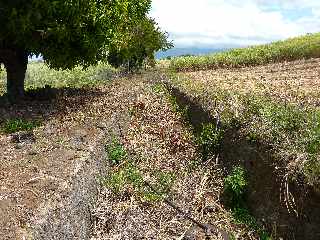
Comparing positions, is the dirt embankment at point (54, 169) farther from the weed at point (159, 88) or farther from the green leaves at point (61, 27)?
the weed at point (159, 88)

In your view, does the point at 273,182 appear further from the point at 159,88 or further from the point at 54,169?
the point at 159,88

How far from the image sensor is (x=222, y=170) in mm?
16625

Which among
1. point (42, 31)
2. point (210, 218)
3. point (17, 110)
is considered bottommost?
point (210, 218)

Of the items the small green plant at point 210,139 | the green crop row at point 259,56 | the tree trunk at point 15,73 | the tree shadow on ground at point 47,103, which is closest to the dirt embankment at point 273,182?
the small green plant at point 210,139

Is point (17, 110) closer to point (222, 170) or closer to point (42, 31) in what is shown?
point (42, 31)

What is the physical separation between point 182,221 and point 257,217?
2028mm

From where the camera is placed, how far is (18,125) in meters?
17.1

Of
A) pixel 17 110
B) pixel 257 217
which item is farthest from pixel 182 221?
pixel 17 110

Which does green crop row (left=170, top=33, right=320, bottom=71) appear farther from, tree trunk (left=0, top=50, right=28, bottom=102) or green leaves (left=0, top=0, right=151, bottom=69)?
tree trunk (left=0, top=50, right=28, bottom=102)

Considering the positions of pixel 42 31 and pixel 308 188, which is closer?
pixel 308 188

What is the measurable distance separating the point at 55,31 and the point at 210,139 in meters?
6.95

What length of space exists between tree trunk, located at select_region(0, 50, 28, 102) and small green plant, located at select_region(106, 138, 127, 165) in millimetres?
7609

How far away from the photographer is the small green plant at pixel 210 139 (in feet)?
57.5

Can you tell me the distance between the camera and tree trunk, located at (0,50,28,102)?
895 inches
